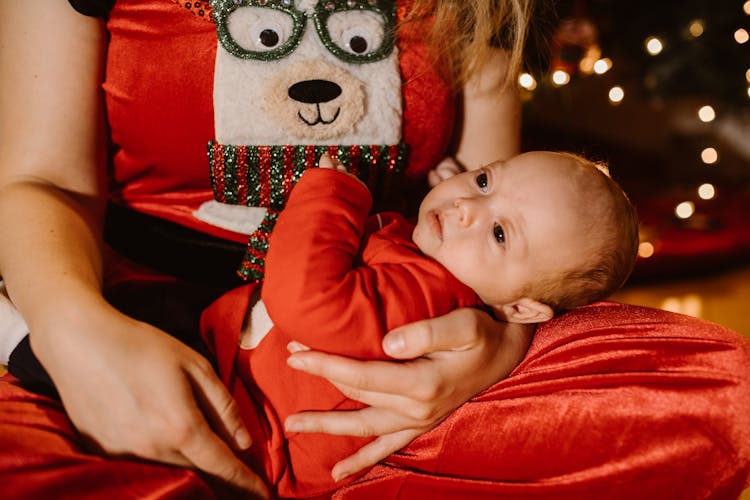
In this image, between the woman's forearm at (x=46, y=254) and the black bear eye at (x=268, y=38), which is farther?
the black bear eye at (x=268, y=38)

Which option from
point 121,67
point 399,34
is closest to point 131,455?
point 121,67

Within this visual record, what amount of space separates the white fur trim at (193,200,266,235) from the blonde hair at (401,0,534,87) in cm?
33

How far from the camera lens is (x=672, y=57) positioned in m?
2.24

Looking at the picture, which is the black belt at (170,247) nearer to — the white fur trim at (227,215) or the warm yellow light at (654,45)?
the white fur trim at (227,215)

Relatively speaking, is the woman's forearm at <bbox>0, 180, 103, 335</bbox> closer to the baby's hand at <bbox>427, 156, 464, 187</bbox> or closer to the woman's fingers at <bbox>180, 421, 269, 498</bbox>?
the woman's fingers at <bbox>180, 421, 269, 498</bbox>

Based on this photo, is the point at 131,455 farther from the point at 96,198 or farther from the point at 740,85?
the point at 740,85

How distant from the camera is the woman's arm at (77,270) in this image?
1.95 ft

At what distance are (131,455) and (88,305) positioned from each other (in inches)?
6.2

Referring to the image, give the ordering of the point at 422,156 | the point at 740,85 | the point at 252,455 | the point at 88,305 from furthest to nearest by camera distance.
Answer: the point at 740,85 → the point at 422,156 → the point at 252,455 → the point at 88,305

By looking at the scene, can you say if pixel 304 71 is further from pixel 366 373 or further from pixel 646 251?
pixel 646 251

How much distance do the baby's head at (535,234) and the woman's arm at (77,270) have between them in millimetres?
346

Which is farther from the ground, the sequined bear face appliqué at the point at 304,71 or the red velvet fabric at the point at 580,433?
the sequined bear face appliqué at the point at 304,71

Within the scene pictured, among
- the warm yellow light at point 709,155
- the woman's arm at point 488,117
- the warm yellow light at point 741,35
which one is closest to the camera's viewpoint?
the woman's arm at point 488,117

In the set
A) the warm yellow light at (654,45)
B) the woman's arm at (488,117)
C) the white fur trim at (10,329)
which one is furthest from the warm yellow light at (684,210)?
the white fur trim at (10,329)
